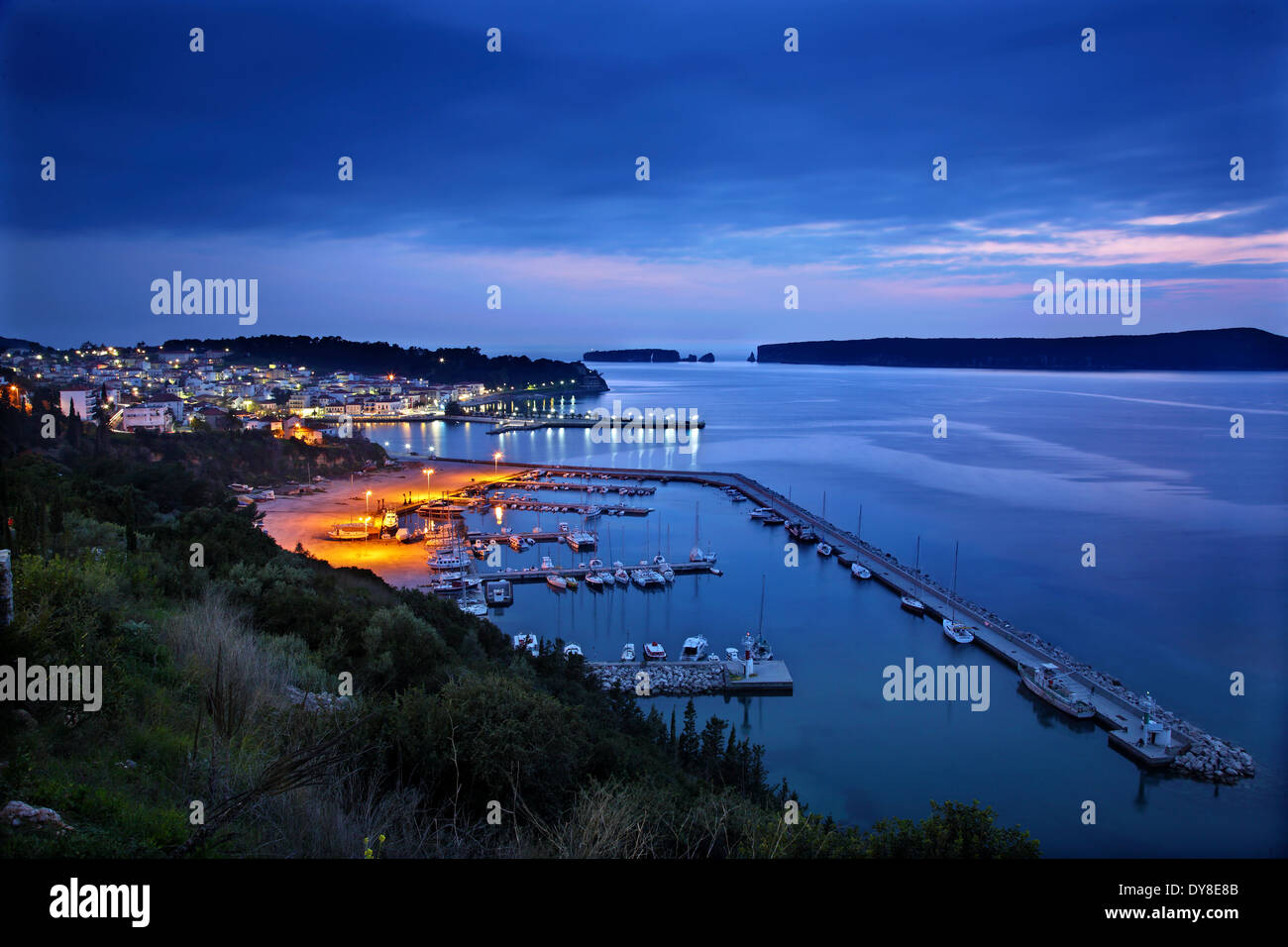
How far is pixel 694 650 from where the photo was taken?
9.41 m

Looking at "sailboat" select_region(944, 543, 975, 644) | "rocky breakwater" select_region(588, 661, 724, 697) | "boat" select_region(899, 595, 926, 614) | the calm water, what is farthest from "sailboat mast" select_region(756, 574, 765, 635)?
"sailboat" select_region(944, 543, 975, 644)

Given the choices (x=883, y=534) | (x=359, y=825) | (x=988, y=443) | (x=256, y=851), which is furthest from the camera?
(x=988, y=443)

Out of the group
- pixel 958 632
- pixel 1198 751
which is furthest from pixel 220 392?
pixel 1198 751

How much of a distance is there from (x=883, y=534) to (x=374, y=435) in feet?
81.9

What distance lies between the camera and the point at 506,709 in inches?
109

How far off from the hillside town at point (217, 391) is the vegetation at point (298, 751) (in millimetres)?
3845

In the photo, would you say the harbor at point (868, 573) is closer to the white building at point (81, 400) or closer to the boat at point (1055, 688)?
the boat at point (1055, 688)

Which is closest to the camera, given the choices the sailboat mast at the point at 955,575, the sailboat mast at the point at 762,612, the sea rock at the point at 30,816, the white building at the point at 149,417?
the sea rock at the point at 30,816

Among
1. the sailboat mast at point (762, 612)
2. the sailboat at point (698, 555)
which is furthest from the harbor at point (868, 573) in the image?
the sailboat mast at point (762, 612)

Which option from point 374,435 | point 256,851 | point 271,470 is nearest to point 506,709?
point 256,851

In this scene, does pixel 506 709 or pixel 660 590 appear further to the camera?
pixel 660 590

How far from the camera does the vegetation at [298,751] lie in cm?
170
